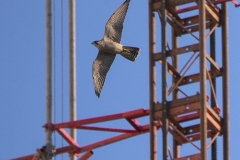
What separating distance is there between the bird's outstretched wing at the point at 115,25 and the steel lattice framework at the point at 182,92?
4341mm

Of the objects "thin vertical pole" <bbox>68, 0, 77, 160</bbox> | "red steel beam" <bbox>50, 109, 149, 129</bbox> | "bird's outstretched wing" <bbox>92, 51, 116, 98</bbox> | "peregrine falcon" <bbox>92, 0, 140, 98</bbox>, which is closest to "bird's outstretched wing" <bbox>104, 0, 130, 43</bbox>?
"peregrine falcon" <bbox>92, 0, 140, 98</bbox>

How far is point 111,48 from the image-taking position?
3069cm

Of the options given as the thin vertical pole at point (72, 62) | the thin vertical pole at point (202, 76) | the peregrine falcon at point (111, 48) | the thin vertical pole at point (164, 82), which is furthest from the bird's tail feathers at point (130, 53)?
the thin vertical pole at point (202, 76)

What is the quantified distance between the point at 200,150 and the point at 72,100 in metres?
4.62

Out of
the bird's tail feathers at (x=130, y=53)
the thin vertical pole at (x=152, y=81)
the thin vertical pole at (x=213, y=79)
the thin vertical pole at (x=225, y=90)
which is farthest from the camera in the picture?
the bird's tail feathers at (x=130, y=53)

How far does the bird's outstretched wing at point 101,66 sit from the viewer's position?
30.3m

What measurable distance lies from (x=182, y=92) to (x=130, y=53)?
15.4 ft

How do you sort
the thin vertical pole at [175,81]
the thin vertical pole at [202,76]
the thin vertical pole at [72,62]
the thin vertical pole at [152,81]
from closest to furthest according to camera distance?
1. the thin vertical pole at [202,76]
2. the thin vertical pole at [152,81]
3. the thin vertical pole at [175,81]
4. the thin vertical pole at [72,62]

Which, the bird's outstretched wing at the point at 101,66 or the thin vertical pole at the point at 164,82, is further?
the bird's outstretched wing at the point at 101,66

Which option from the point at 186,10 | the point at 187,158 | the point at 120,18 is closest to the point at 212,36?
the point at 186,10

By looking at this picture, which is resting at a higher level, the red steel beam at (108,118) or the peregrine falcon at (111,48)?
the peregrine falcon at (111,48)

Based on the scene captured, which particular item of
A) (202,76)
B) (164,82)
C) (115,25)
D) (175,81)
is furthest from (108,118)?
(115,25)

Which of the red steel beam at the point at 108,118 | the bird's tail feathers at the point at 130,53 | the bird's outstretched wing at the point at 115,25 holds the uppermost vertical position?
the bird's outstretched wing at the point at 115,25

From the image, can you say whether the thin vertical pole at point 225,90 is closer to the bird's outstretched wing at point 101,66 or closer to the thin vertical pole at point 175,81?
the thin vertical pole at point 175,81
